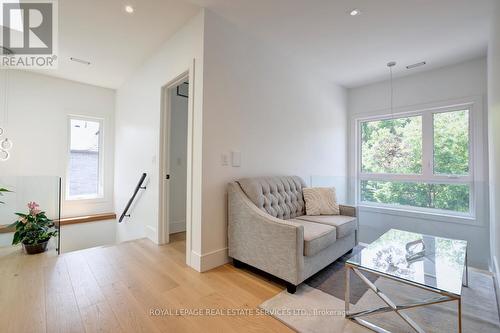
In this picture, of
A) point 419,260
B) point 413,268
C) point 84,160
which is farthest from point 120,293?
point 84,160

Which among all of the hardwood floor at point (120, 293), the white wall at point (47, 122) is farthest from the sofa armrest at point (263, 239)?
the white wall at point (47, 122)

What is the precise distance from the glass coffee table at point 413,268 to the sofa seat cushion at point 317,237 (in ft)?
1.08

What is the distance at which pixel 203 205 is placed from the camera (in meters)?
2.28

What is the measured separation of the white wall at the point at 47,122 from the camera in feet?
12.0

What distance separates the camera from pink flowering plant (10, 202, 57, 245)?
271 cm

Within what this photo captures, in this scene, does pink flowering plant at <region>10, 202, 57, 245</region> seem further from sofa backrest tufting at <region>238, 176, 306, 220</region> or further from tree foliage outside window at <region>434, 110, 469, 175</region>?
tree foliage outside window at <region>434, 110, 469, 175</region>

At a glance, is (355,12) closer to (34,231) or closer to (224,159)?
(224,159)

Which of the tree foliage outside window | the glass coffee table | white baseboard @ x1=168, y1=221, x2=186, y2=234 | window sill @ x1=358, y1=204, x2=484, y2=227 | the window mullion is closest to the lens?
the glass coffee table

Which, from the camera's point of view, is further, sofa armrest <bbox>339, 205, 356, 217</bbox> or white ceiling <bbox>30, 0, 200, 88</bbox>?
sofa armrest <bbox>339, 205, 356, 217</bbox>

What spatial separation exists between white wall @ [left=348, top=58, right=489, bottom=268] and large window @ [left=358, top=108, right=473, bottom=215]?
0.16 m

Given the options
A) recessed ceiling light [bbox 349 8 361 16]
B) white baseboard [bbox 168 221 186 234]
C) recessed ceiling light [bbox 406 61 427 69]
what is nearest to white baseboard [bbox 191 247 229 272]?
white baseboard [bbox 168 221 186 234]

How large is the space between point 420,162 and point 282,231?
9.94ft

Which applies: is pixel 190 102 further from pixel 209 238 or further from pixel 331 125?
pixel 331 125

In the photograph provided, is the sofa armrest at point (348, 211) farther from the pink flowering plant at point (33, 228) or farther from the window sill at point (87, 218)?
the window sill at point (87, 218)
